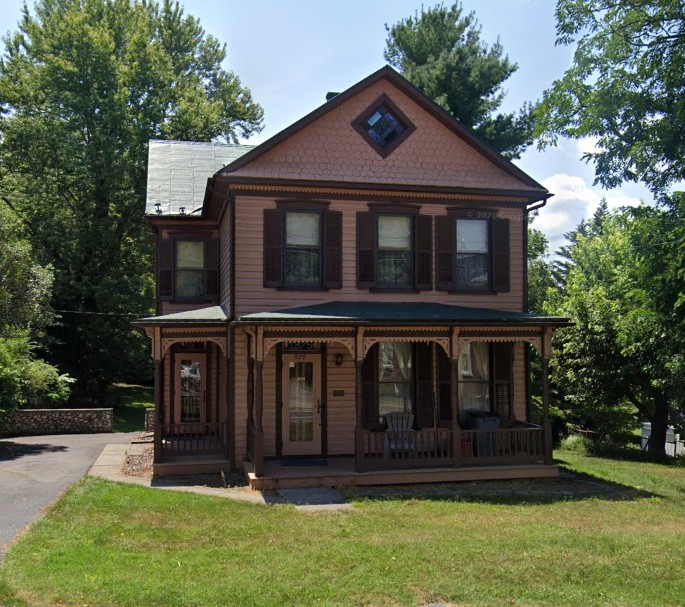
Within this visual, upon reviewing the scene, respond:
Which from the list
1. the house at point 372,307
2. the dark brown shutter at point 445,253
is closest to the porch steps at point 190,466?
the house at point 372,307

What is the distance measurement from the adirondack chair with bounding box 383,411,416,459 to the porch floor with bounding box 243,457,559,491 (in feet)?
1.81

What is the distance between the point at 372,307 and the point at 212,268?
4.92 meters

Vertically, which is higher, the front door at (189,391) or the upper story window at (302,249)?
the upper story window at (302,249)

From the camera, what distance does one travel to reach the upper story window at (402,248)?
14867 millimetres

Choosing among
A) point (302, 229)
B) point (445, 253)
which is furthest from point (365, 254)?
point (445, 253)

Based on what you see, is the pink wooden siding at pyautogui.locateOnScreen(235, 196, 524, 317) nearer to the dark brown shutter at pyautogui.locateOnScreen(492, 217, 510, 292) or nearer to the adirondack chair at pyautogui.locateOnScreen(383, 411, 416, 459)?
the dark brown shutter at pyautogui.locateOnScreen(492, 217, 510, 292)

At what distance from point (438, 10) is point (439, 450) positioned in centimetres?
2657

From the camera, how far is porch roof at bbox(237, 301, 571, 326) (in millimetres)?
12695

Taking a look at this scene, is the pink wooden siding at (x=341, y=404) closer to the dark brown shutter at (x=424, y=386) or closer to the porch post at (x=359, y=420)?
the dark brown shutter at (x=424, y=386)

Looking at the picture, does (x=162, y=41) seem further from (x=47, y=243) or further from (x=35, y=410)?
(x=35, y=410)

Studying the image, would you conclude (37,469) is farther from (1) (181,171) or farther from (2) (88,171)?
(2) (88,171)

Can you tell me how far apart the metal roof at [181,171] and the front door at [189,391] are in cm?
397

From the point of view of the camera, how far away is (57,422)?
72.8 ft

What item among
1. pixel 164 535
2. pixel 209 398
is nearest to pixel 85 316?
pixel 209 398
